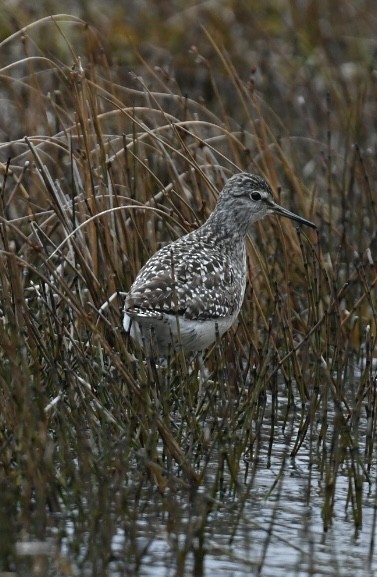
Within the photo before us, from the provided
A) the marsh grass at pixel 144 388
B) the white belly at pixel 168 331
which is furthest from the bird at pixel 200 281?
the marsh grass at pixel 144 388

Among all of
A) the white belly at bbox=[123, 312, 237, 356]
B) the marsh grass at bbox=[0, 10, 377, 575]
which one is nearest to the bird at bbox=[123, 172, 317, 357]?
the white belly at bbox=[123, 312, 237, 356]

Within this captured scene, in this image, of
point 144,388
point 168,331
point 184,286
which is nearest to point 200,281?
point 184,286

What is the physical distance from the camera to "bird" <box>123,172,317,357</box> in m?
5.98

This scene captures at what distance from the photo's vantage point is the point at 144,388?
5.10 m

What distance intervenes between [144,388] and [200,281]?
141 centimetres

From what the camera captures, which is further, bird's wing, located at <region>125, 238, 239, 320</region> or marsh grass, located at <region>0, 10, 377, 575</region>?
bird's wing, located at <region>125, 238, 239, 320</region>

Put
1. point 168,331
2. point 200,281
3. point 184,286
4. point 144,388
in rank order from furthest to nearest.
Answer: point 200,281
point 184,286
point 168,331
point 144,388

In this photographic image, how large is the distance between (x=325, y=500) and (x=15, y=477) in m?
1.17

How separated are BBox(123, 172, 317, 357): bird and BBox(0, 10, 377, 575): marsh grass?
123 mm

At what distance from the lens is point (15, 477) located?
4.78 metres

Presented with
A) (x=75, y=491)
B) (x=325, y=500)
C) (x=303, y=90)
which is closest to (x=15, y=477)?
(x=75, y=491)

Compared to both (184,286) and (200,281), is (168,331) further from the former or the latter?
(200,281)

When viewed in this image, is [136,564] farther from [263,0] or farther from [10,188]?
[263,0]

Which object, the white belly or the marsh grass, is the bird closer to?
the white belly
